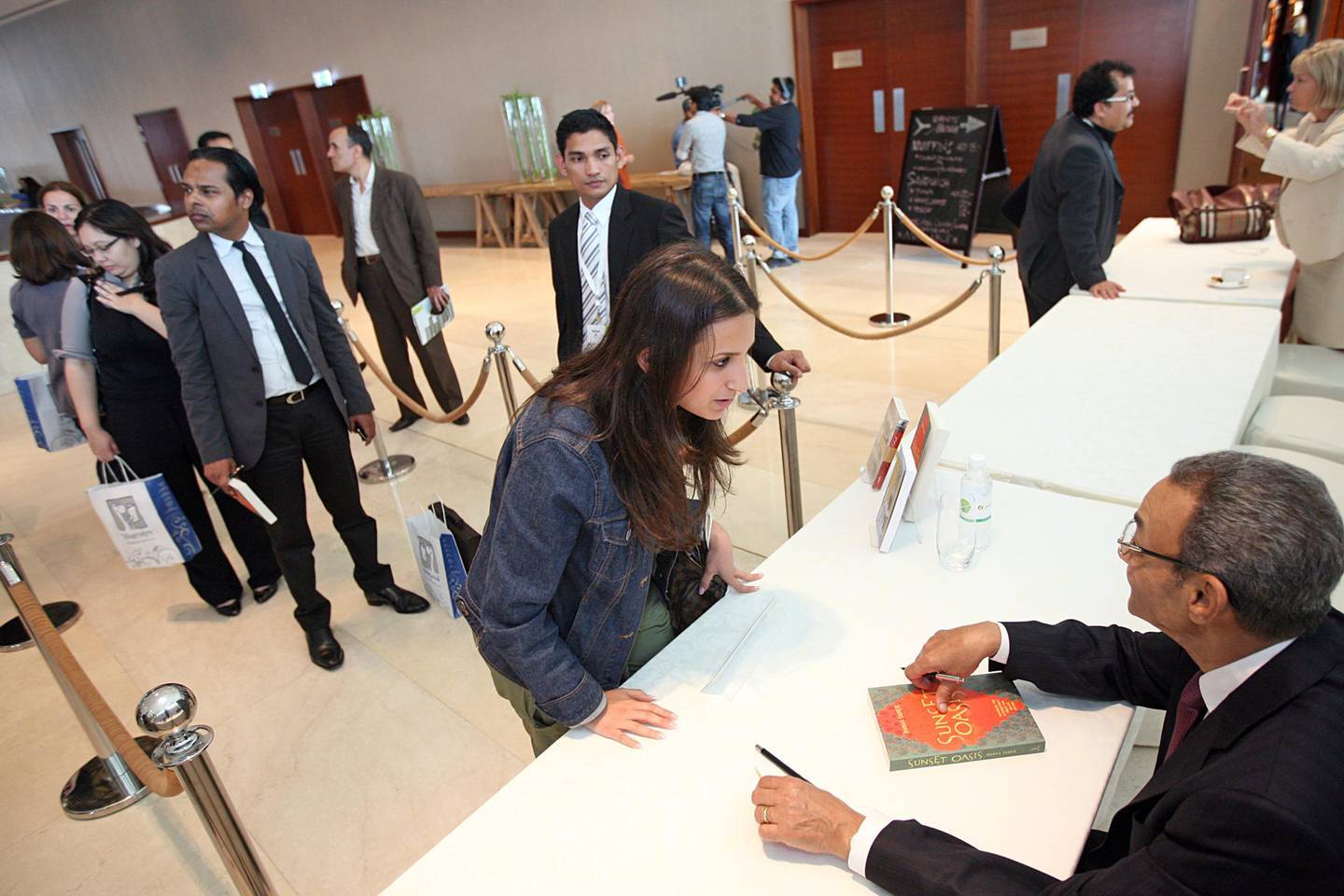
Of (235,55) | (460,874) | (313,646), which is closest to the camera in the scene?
(460,874)

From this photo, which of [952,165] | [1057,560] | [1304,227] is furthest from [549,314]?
[1057,560]

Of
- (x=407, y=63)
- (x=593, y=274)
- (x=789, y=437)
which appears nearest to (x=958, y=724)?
(x=789, y=437)

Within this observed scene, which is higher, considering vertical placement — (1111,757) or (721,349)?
(721,349)

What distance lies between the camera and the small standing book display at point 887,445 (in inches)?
74.7

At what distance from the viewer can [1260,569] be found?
3.07 ft

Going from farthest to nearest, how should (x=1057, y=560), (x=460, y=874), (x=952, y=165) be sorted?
(x=952, y=165), (x=1057, y=560), (x=460, y=874)

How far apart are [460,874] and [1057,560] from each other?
1268mm

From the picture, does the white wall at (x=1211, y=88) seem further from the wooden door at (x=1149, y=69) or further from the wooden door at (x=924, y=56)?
the wooden door at (x=924, y=56)

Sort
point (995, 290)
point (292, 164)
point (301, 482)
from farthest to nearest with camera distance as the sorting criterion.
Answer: point (292, 164)
point (995, 290)
point (301, 482)

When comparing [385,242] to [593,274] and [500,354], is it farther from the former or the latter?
[593,274]

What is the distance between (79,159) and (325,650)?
18.4 meters

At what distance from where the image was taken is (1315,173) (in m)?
2.97

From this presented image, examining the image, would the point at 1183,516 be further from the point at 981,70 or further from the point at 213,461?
the point at 981,70

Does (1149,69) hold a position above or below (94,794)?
above
